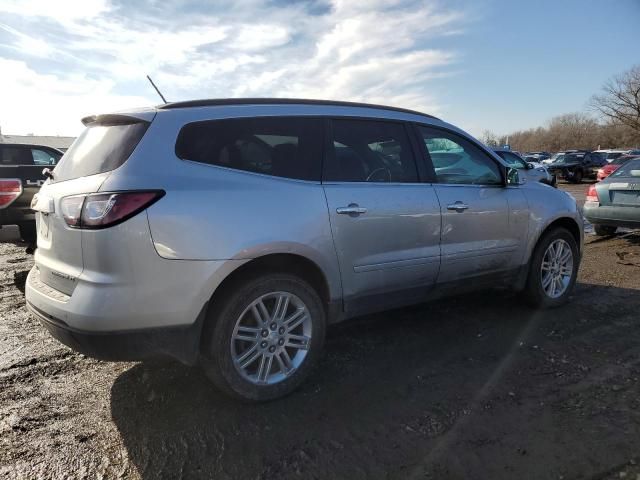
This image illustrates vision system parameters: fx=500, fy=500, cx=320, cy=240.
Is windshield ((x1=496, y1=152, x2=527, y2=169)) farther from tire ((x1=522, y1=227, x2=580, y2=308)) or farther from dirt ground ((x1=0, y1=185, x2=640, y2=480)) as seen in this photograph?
dirt ground ((x1=0, y1=185, x2=640, y2=480))

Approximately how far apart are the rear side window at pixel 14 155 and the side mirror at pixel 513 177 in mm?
9574

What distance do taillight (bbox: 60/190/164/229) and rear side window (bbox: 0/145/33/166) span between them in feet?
29.0

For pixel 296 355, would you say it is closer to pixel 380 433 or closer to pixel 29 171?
pixel 380 433

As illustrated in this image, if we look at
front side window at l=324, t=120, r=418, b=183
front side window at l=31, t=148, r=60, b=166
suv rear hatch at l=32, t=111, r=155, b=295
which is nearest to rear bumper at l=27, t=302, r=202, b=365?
suv rear hatch at l=32, t=111, r=155, b=295

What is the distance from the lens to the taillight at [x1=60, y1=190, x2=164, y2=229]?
2.56 meters

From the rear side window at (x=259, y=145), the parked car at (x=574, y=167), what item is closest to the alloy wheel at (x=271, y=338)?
the rear side window at (x=259, y=145)

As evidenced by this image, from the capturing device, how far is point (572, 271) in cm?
507

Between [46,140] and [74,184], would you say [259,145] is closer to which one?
[74,184]

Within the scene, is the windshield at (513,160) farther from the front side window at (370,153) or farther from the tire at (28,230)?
the tire at (28,230)

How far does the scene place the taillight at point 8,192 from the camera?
6938 millimetres

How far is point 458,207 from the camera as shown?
4023 millimetres

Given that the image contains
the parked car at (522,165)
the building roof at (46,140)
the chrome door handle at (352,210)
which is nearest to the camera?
the chrome door handle at (352,210)

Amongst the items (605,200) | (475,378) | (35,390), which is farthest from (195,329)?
(605,200)

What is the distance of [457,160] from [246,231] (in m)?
2.27
